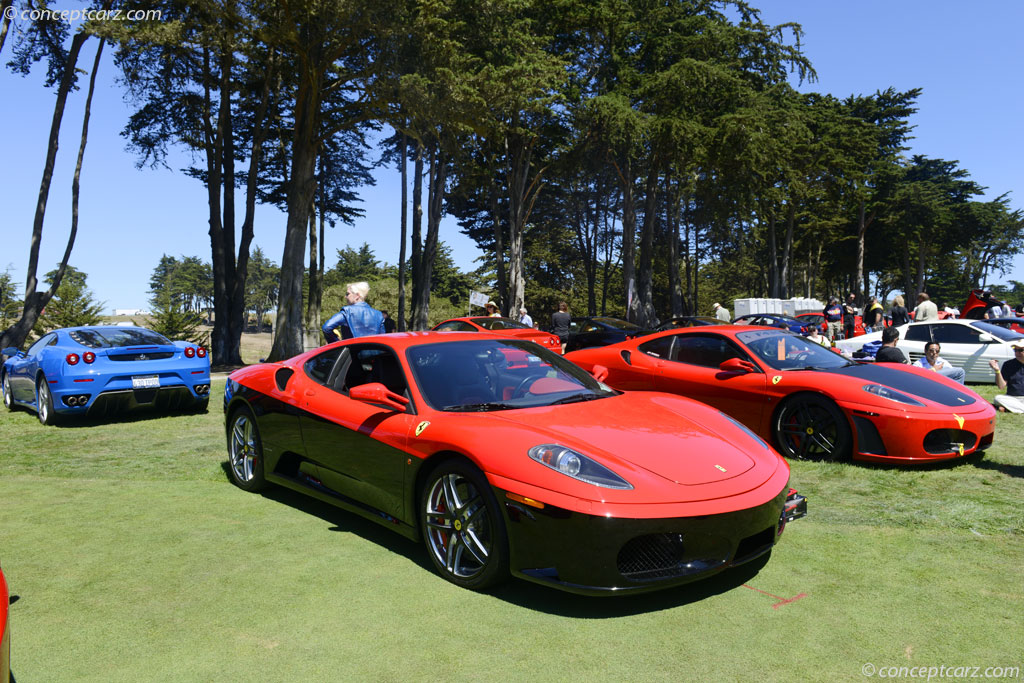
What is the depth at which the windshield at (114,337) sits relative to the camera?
957cm

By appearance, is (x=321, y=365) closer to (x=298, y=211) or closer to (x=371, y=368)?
(x=371, y=368)

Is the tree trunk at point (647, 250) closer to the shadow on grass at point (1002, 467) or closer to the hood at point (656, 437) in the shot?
the shadow on grass at point (1002, 467)

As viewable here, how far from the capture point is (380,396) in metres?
4.22

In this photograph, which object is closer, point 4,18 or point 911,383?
point 911,383

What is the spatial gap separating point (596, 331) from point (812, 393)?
53.4ft

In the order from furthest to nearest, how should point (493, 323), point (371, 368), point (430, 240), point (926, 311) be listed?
1. point (430, 240)
2. point (493, 323)
3. point (926, 311)
4. point (371, 368)

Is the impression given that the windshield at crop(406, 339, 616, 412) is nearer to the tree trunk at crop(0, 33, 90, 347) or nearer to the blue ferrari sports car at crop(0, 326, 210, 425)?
the blue ferrari sports car at crop(0, 326, 210, 425)

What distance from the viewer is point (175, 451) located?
25.5 ft

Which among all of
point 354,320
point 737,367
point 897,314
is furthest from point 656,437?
point 897,314

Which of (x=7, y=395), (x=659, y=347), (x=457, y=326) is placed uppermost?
(x=659, y=347)

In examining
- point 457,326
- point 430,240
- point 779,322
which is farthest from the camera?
point 430,240

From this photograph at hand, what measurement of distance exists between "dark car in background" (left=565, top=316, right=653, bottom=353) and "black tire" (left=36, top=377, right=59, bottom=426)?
14568 mm

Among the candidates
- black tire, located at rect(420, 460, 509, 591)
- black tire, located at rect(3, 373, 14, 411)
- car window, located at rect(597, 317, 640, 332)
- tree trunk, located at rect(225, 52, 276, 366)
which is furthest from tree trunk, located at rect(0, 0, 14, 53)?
black tire, located at rect(420, 460, 509, 591)

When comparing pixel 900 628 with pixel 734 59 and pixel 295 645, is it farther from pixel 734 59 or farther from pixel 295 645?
pixel 734 59
